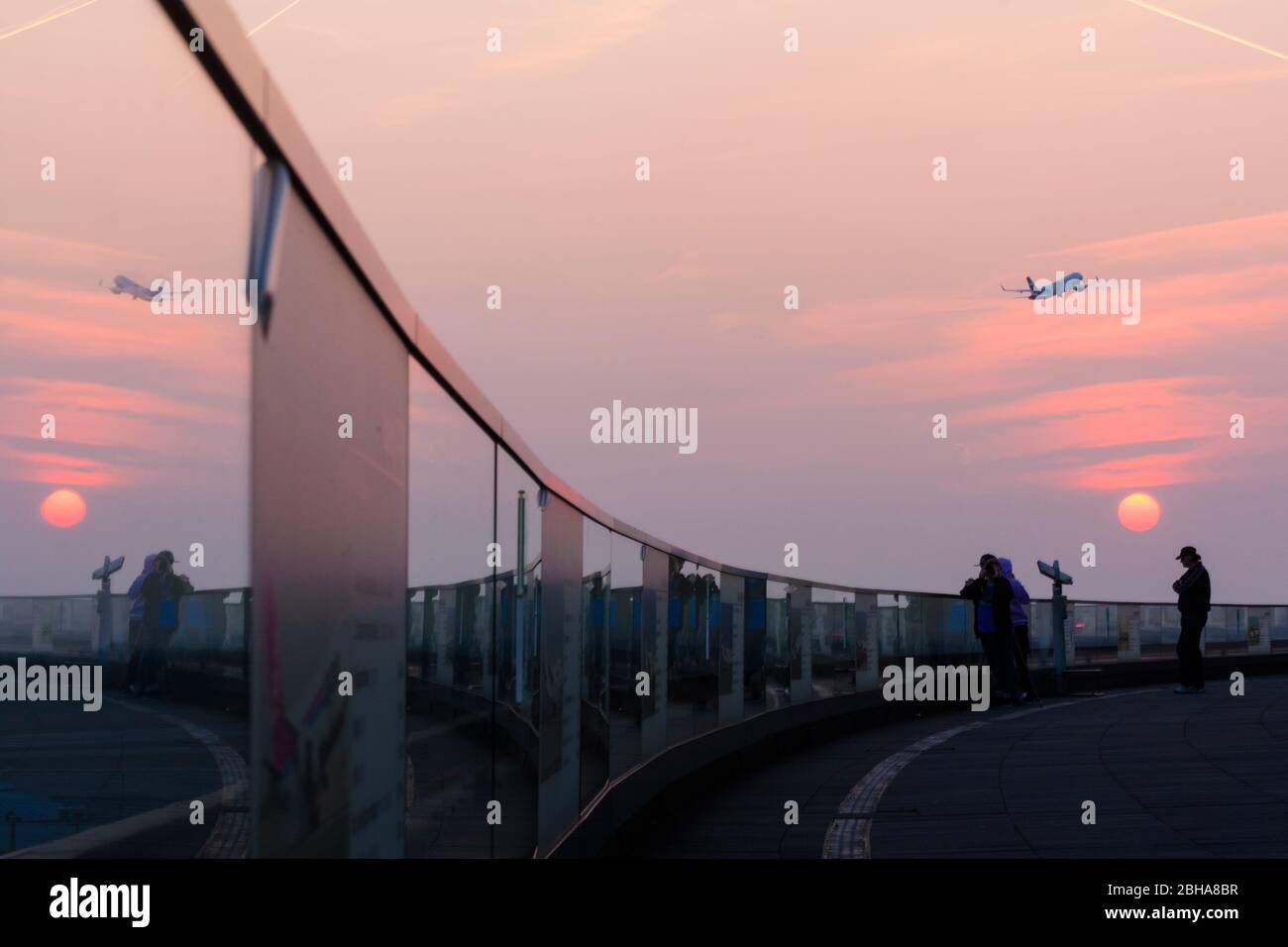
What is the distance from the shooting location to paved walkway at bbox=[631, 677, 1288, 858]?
34.5 feet

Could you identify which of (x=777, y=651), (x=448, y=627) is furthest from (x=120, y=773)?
(x=777, y=651)

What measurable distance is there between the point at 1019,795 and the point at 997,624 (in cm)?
1149

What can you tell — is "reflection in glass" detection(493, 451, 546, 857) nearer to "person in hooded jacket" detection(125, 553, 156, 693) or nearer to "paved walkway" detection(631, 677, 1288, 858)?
"person in hooded jacket" detection(125, 553, 156, 693)

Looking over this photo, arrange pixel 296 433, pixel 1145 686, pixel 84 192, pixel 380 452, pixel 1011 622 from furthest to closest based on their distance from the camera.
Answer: pixel 1145 686, pixel 1011 622, pixel 380 452, pixel 296 433, pixel 84 192

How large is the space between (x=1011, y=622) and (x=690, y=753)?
12.0m

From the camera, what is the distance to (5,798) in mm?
3289

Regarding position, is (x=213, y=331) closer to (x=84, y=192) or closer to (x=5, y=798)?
(x=84, y=192)

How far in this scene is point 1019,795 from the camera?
43.0ft

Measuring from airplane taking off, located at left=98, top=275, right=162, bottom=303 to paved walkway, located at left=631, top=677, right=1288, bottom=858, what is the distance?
26.9 ft

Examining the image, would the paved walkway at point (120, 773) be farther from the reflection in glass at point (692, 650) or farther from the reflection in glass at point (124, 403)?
the reflection in glass at point (692, 650)

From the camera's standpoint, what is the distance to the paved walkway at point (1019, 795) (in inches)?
414

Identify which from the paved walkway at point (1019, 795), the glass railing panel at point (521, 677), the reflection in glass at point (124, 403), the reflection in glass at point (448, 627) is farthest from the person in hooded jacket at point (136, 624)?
the paved walkway at point (1019, 795)

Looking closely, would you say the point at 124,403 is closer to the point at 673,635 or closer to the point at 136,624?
the point at 136,624
